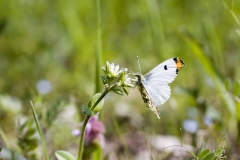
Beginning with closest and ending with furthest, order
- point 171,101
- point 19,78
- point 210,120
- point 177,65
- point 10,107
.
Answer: point 177,65 → point 210,120 → point 10,107 → point 171,101 → point 19,78

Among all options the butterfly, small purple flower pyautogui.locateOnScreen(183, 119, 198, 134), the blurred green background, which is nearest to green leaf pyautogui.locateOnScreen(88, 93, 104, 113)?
the butterfly

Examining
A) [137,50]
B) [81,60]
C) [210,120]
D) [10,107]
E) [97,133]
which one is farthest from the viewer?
[137,50]

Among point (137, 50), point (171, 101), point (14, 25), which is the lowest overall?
point (171, 101)

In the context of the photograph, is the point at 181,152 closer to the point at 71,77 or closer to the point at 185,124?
the point at 185,124

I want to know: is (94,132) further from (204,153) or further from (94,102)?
(204,153)

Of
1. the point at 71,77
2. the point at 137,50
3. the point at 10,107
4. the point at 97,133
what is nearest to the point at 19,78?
the point at 71,77

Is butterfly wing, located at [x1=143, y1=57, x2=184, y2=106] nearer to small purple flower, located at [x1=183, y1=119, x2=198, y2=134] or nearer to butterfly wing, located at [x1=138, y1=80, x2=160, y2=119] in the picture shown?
butterfly wing, located at [x1=138, y1=80, x2=160, y2=119]
